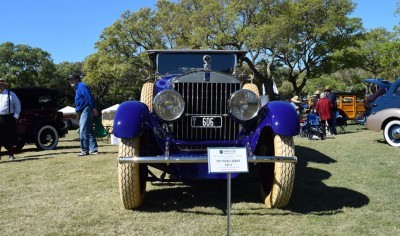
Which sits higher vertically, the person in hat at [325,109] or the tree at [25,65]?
the tree at [25,65]

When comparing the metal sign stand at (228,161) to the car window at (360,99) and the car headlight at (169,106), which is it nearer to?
the car headlight at (169,106)

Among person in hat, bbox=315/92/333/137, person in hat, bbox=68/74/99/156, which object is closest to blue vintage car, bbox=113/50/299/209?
person in hat, bbox=68/74/99/156

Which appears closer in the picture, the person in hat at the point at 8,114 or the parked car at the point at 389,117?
the person in hat at the point at 8,114

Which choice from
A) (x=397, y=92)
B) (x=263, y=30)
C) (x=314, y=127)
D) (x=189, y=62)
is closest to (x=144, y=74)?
(x=189, y=62)

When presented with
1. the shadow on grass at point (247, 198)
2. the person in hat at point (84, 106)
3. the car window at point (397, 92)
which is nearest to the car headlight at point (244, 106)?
the shadow on grass at point (247, 198)

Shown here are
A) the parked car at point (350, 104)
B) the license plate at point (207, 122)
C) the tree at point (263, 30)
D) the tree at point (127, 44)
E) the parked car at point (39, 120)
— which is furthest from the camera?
the tree at point (127, 44)

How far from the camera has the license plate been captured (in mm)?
4590

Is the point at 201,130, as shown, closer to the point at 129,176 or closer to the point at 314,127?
the point at 129,176

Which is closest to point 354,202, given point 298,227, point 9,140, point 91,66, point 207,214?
point 298,227

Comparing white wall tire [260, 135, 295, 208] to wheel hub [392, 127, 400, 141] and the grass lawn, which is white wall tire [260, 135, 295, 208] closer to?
the grass lawn

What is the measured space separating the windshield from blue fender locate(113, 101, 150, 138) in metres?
1.74

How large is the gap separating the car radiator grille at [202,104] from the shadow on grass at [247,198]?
0.80 meters

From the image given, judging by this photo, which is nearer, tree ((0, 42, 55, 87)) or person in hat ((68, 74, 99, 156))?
person in hat ((68, 74, 99, 156))

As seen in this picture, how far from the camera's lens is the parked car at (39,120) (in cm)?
1076
